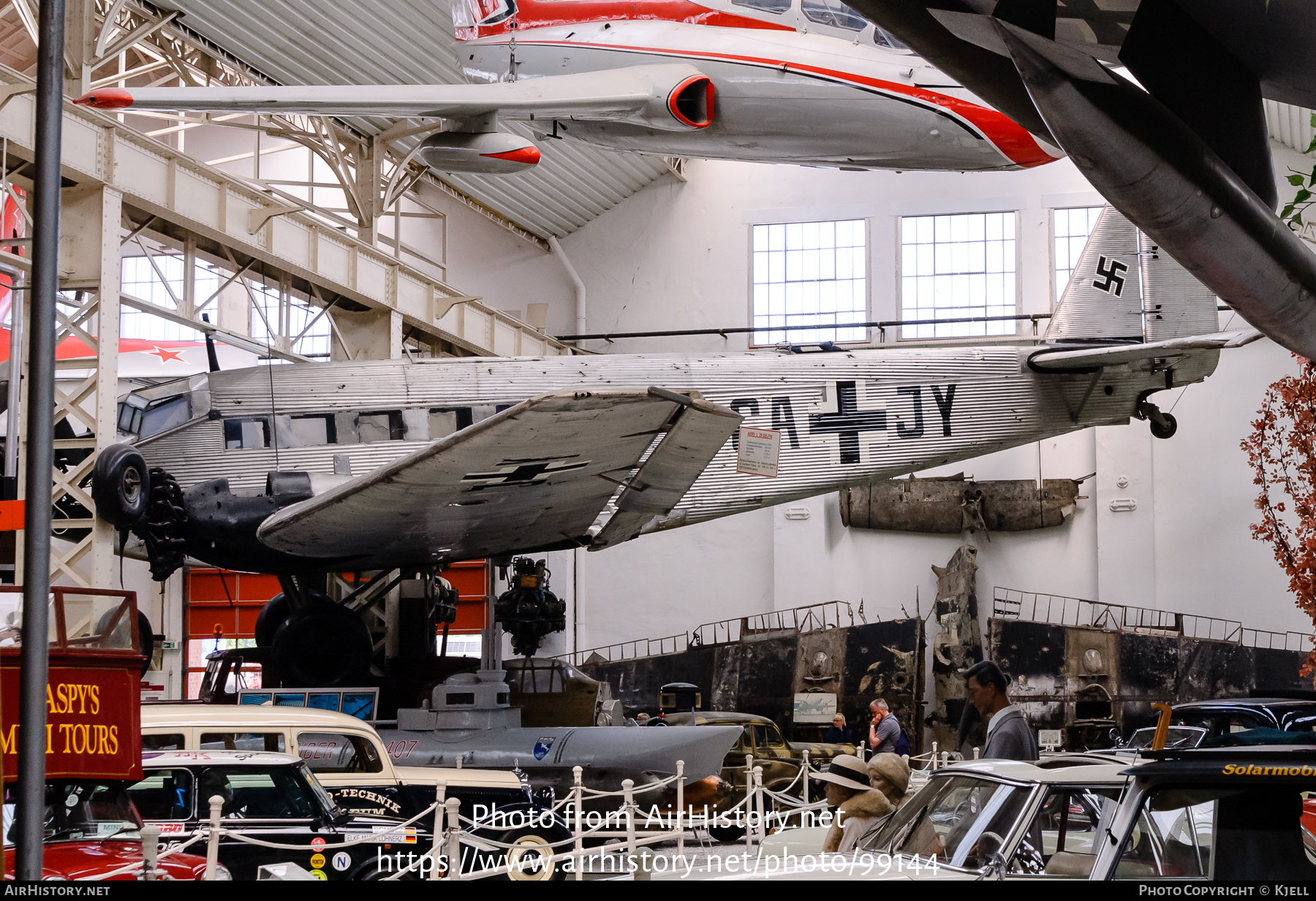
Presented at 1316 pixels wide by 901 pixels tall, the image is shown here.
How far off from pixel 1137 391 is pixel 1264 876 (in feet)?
37.1

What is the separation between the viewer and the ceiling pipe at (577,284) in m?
26.1

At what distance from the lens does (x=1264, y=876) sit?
349 centimetres

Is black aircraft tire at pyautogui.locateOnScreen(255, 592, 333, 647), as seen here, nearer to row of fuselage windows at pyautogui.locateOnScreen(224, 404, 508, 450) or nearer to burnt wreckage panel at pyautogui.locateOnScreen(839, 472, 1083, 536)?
row of fuselage windows at pyautogui.locateOnScreen(224, 404, 508, 450)

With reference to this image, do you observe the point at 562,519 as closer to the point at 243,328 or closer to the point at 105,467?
the point at 105,467

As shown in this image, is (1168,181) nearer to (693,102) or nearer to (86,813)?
(86,813)

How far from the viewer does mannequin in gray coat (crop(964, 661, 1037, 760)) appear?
18.5 ft

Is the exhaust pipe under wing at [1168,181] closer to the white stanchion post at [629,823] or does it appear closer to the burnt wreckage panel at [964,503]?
the white stanchion post at [629,823]

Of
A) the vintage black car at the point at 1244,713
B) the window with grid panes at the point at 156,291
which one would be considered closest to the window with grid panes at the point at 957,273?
the vintage black car at the point at 1244,713

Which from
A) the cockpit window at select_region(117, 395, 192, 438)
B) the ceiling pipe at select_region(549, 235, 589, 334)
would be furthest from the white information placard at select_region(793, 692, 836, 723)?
the ceiling pipe at select_region(549, 235, 589, 334)

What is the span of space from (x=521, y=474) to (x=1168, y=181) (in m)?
7.71

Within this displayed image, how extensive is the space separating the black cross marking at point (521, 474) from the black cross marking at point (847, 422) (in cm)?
441

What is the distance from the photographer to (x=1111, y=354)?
13633mm

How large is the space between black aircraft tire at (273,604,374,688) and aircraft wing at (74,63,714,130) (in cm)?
496
